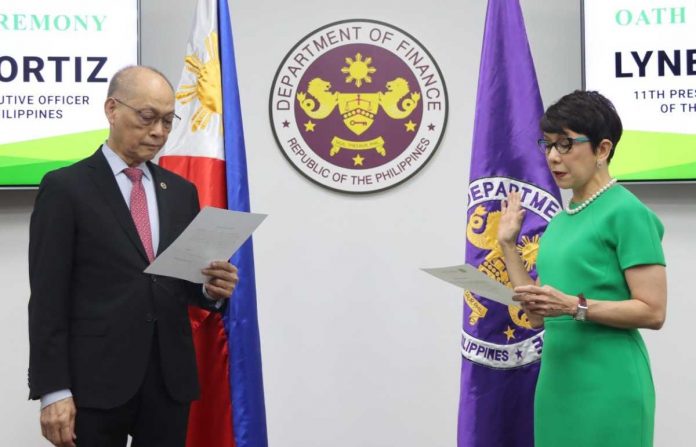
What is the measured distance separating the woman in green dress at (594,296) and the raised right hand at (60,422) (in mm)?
1010

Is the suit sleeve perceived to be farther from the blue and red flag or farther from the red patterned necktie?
the blue and red flag

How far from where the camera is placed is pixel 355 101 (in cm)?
326

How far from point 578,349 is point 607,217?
307 millimetres

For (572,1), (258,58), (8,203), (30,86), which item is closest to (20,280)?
(8,203)

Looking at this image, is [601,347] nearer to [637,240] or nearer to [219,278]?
[637,240]

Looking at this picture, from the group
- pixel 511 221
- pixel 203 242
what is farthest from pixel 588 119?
pixel 203 242

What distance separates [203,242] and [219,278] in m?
0.15

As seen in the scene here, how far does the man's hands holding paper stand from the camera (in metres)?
1.93

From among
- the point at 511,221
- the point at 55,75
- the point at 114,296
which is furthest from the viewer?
the point at 55,75

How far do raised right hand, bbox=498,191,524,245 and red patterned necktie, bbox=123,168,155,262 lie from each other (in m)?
0.93

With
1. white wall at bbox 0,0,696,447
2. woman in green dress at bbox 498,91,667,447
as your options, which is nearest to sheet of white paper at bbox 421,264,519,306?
woman in green dress at bbox 498,91,667,447

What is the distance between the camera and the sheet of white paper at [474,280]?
1.85m

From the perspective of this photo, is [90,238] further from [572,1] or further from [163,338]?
[572,1]

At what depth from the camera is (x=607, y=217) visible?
1841 millimetres
